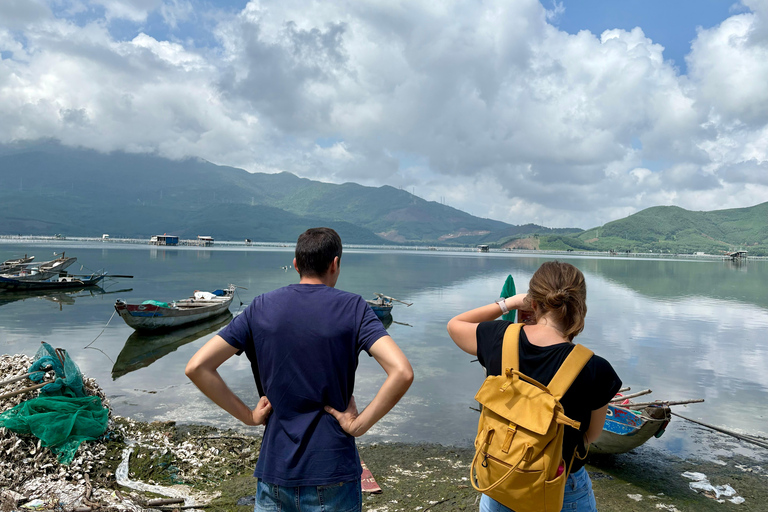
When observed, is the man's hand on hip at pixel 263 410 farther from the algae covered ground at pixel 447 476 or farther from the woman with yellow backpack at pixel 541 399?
the algae covered ground at pixel 447 476

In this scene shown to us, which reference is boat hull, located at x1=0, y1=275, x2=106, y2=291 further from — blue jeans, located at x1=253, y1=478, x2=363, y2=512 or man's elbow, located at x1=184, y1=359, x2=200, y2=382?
blue jeans, located at x1=253, y1=478, x2=363, y2=512

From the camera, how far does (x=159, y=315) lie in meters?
22.4

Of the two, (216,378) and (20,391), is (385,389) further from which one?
(20,391)

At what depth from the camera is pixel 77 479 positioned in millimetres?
6160

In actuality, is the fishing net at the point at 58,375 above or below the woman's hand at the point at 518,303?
below

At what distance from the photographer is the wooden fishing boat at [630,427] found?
8.75 m

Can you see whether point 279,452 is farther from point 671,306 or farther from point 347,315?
point 671,306

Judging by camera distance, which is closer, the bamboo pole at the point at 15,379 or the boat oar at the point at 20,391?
the boat oar at the point at 20,391

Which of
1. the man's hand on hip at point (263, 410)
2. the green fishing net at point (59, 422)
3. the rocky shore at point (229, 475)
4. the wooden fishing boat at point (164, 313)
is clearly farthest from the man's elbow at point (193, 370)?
the wooden fishing boat at point (164, 313)

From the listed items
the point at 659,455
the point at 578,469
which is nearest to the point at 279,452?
the point at 578,469

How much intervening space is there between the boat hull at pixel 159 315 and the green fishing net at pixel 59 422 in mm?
15806

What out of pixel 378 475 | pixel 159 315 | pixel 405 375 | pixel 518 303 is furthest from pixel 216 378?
pixel 159 315

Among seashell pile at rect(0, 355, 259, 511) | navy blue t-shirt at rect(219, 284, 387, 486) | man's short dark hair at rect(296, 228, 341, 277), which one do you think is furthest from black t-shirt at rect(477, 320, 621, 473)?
seashell pile at rect(0, 355, 259, 511)

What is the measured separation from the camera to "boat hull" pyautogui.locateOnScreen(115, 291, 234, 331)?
21688 mm
